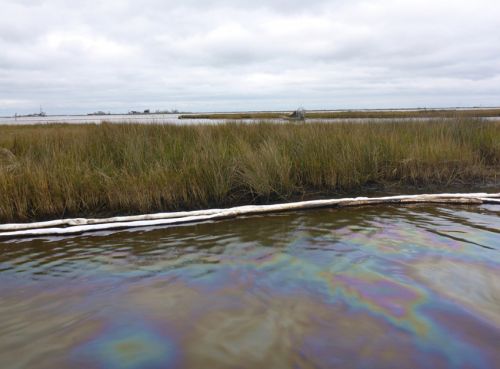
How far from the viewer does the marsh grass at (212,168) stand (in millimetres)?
5914

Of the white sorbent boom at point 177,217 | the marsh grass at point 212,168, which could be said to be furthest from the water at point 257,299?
the marsh grass at point 212,168

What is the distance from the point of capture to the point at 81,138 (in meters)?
8.90

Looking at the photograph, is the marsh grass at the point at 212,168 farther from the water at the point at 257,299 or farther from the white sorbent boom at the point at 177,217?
the water at the point at 257,299

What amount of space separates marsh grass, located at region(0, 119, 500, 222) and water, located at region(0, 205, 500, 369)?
1.33 meters

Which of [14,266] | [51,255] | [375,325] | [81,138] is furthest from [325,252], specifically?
[81,138]

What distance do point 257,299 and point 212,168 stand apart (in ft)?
12.3

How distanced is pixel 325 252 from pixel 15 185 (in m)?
4.84

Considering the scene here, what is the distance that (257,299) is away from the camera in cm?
315

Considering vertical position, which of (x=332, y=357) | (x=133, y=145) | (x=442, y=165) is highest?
(x=133, y=145)

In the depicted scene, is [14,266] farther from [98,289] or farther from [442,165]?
[442,165]

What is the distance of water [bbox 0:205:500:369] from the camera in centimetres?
246

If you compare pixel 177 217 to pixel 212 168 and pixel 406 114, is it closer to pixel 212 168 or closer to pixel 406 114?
pixel 212 168

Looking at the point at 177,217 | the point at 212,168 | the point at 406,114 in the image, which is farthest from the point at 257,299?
the point at 406,114

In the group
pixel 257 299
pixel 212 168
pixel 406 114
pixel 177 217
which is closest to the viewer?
pixel 257 299
